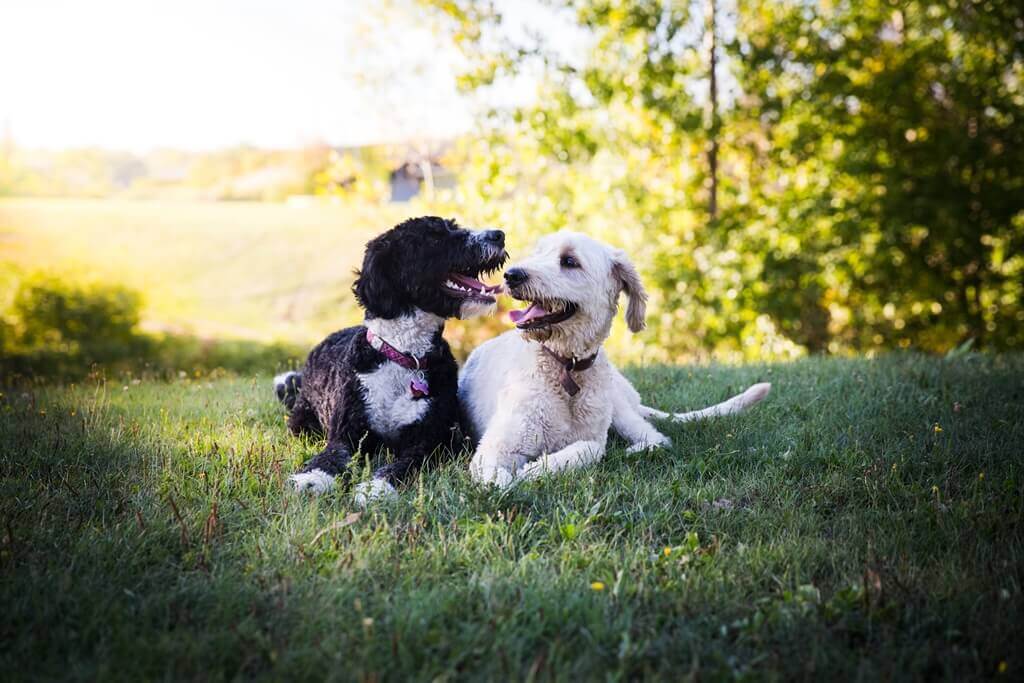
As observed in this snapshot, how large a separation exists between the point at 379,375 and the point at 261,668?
222cm

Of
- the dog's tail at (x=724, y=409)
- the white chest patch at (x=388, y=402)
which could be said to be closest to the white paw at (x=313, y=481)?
the white chest patch at (x=388, y=402)

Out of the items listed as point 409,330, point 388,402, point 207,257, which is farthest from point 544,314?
point 207,257

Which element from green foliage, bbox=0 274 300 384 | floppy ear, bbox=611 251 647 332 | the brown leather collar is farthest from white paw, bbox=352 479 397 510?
green foliage, bbox=0 274 300 384

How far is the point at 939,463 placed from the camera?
167 inches

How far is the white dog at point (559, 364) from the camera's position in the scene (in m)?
4.10

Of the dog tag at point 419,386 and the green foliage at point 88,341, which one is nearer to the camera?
the dog tag at point 419,386

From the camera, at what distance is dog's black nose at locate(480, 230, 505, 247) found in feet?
14.9

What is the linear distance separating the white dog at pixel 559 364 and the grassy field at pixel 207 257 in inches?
438

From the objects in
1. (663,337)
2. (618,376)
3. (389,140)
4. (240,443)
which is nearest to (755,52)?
(663,337)

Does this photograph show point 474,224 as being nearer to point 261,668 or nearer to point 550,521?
point 550,521

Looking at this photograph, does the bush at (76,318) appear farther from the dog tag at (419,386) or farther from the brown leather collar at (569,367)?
the brown leather collar at (569,367)

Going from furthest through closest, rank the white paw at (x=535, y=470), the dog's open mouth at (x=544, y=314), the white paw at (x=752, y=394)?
the white paw at (x=752, y=394)
the dog's open mouth at (x=544, y=314)
the white paw at (x=535, y=470)

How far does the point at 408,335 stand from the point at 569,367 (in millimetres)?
957

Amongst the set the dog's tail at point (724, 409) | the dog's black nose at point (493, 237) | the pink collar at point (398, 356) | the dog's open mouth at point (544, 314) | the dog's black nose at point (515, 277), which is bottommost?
the dog's tail at point (724, 409)
